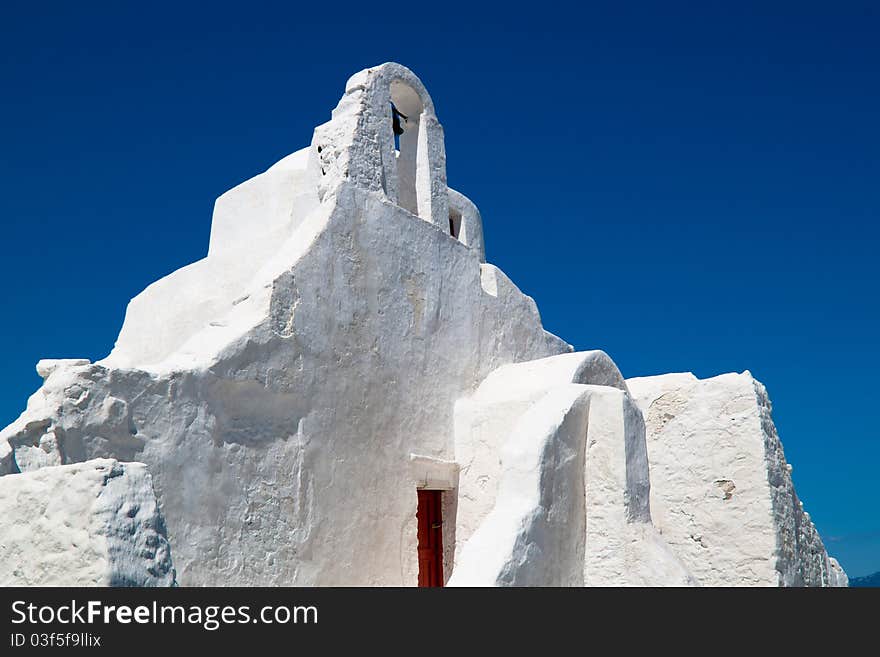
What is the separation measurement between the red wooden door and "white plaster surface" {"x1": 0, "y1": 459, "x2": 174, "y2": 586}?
4203mm

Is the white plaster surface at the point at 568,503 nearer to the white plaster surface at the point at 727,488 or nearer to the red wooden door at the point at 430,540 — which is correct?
the red wooden door at the point at 430,540

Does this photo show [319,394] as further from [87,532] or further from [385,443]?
[87,532]

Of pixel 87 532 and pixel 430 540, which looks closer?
pixel 87 532

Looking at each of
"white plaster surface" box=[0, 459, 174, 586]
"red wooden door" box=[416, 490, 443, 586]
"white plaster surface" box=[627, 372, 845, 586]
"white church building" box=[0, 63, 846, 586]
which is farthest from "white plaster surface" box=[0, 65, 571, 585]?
"white plaster surface" box=[627, 372, 845, 586]

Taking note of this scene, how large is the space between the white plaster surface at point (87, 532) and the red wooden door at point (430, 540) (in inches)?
165

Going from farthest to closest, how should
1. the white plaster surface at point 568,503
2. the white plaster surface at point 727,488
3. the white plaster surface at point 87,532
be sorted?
the white plaster surface at point 727,488 → the white plaster surface at point 568,503 → the white plaster surface at point 87,532

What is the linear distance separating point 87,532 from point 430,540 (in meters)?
4.62

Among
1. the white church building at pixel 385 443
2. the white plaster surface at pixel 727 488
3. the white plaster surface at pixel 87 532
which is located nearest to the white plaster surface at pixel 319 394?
the white church building at pixel 385 443

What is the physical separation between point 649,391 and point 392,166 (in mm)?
3833

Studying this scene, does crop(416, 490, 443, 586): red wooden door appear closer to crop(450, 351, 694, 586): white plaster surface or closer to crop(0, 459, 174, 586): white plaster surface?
crop(450, 351, 694, 586): white plaster surface

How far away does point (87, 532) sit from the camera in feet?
14.2

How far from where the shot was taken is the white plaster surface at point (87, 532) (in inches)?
168

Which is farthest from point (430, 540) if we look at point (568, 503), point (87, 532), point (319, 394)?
Result: point (87, 532)

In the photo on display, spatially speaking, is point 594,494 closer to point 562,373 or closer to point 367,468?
point 562,373
